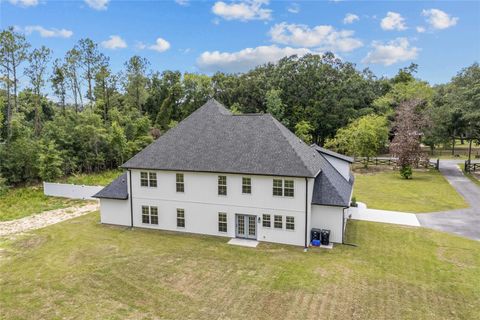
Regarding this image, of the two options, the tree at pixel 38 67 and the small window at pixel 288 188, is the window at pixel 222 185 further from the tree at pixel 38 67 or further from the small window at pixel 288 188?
the tree at pixel 38 67

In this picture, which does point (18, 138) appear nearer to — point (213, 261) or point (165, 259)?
point (165, 259)

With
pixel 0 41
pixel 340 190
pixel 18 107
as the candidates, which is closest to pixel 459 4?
pixel 340 190

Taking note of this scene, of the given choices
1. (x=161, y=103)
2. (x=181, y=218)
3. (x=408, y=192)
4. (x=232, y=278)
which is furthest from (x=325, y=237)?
(x=161, y=103)

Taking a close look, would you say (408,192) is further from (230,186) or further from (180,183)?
(180,183)

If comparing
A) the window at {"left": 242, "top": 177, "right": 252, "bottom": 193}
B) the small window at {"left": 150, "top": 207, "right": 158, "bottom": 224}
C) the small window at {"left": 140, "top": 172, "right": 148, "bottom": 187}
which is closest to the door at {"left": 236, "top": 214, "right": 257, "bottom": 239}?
the window at {"left": 242, "top": 177, "right": 252, "bottom": 193}

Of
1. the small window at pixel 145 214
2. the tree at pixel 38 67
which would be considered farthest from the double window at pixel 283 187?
the tree at pixel 38 67
